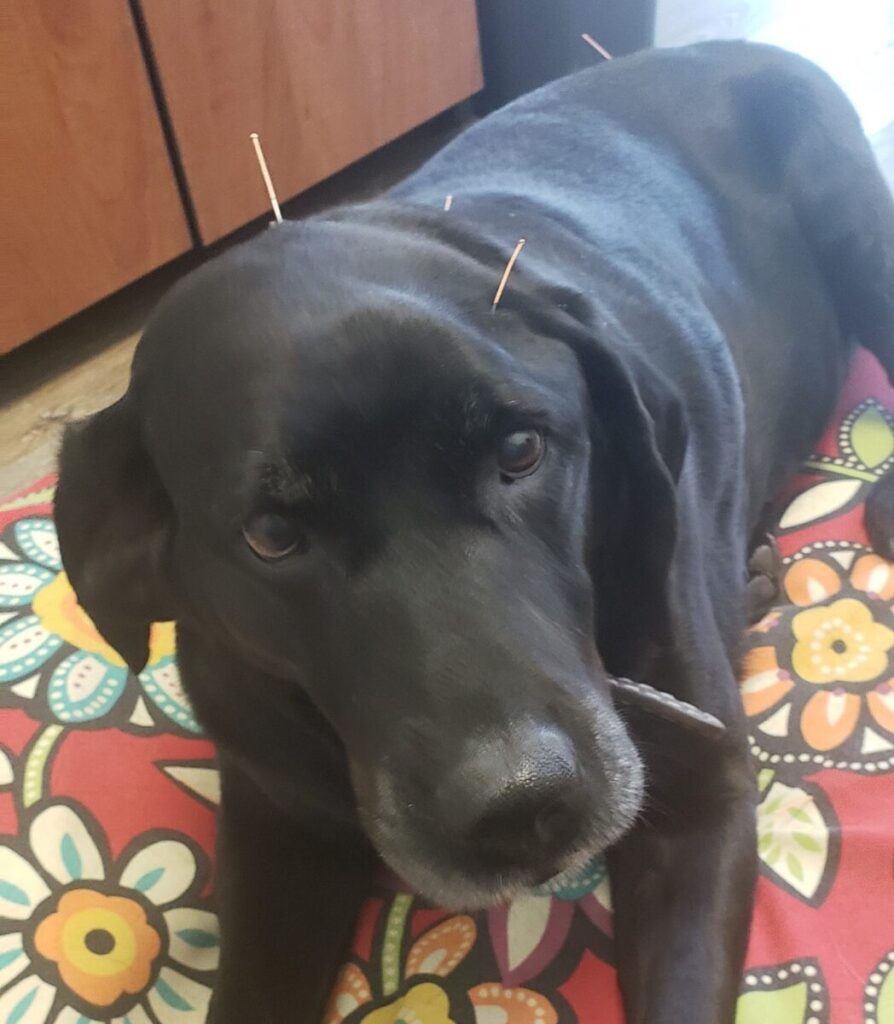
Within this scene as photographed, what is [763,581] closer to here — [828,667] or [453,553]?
[828,667]

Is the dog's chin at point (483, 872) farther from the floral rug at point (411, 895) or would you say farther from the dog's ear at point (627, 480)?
the floral rug at point (411, 895)

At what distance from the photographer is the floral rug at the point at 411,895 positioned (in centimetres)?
132

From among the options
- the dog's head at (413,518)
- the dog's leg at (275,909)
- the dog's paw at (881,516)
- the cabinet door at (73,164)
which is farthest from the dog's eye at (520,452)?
the cabinet door at (73,164)

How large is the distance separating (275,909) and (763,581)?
2.83 ft

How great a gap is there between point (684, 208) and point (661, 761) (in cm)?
91

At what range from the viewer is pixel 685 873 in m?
1.27

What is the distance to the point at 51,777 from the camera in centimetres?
166

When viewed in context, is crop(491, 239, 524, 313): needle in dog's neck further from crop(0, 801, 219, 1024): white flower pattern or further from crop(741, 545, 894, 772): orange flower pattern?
crop(0, 801, 219, 1024): white flower pattern

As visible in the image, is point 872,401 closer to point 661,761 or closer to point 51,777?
point 661,761

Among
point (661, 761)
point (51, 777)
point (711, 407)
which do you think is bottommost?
point (51, 777)

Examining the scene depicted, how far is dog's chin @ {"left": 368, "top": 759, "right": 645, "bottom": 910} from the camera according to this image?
97cm

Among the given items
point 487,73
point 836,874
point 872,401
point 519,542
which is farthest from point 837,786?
point 487,73

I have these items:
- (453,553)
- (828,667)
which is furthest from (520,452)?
(828,667)

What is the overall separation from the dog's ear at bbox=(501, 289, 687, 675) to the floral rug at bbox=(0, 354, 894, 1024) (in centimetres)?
37
